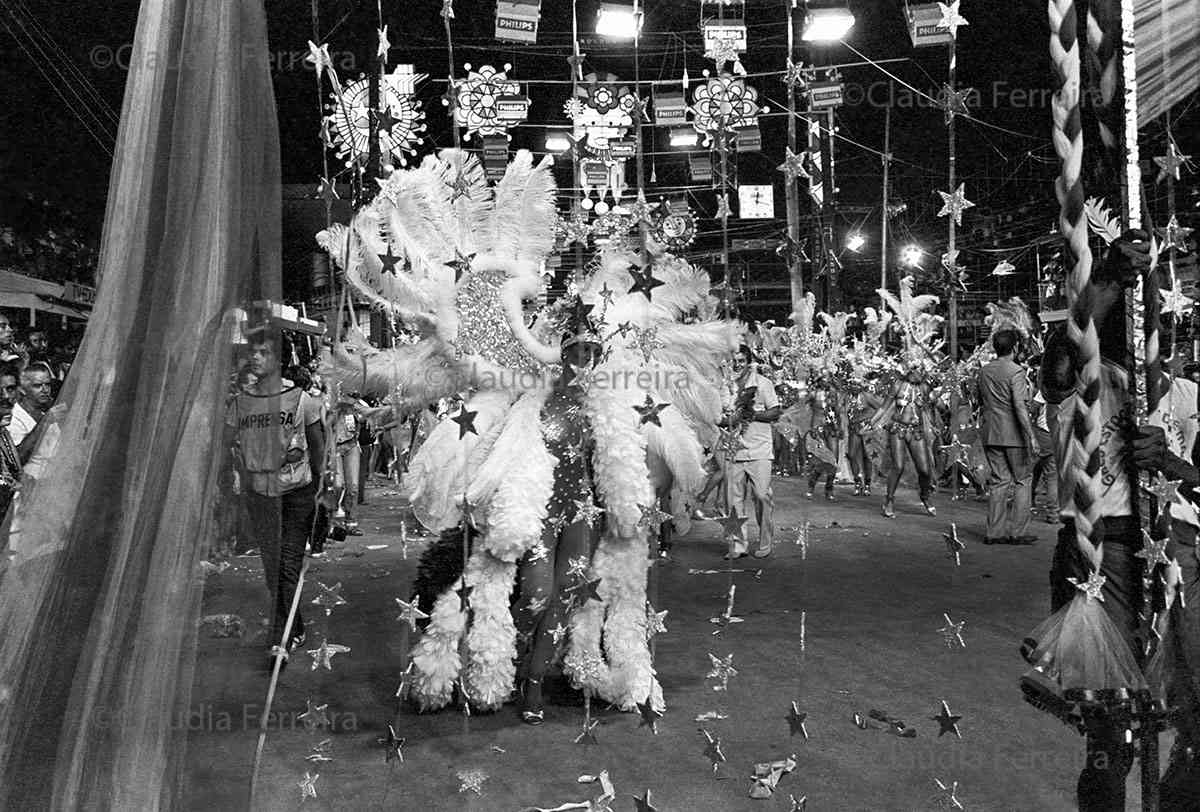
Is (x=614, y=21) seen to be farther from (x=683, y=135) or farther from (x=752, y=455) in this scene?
(x=752, y=455)

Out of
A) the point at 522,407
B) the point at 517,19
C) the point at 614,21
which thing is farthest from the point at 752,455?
the point at 517,19

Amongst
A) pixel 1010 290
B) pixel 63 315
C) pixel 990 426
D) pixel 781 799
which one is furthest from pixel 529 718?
pixel 1010 290

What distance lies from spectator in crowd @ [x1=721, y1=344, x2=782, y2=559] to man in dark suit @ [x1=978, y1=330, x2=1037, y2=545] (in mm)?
2210

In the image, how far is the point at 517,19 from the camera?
32.9ft

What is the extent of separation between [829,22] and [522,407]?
298 inches

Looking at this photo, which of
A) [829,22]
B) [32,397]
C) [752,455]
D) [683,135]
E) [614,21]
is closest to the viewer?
[32,397]

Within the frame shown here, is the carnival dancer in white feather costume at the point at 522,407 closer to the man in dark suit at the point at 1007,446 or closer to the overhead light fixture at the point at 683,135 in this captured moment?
the man in dark suit at the point at 1007,446

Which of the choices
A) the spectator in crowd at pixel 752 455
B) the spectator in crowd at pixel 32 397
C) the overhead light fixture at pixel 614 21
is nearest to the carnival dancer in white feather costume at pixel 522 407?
the spectator in crowd at pixel 32 397

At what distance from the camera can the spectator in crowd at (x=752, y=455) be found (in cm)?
881

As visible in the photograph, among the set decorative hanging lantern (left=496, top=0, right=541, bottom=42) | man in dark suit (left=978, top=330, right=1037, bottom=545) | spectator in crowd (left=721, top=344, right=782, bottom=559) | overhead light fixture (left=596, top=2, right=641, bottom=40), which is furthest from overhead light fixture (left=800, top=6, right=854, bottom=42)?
spectator in crowd (left=721, top=344, right=782, bottom=559)

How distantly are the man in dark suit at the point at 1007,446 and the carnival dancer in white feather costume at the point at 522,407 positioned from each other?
17.1 feet

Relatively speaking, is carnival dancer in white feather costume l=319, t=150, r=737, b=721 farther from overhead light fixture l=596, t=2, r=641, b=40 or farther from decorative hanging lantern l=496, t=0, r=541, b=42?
overhead light fixture l=596, t=2, r=641, b=40

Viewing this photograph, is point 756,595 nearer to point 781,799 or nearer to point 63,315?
point 781,799

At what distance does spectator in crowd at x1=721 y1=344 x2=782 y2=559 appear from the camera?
881 cm
